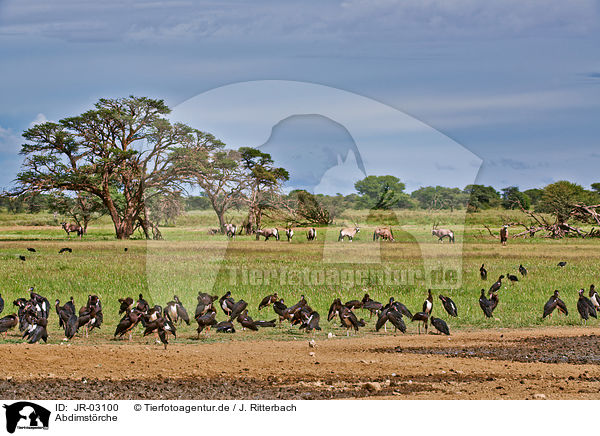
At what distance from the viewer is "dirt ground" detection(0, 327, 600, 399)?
749 cm

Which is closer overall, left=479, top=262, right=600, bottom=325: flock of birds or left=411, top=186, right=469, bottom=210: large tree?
left=479, top=262, right=600, bottom=325: flock of birds

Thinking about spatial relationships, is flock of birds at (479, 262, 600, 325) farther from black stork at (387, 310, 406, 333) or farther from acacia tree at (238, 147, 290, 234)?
acacia tree at (238, 147, 290, 234)

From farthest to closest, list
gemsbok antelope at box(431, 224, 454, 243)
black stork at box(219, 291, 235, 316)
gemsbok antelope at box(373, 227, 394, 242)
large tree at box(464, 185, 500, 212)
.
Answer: large tree at box(464, 185, 500, 212)
gemsbok antelope at box(431, 224, 454, 243)
gemsbok antelope at box(373, 227, 394, 242)
black stork at box(219, 291, 235, 316)

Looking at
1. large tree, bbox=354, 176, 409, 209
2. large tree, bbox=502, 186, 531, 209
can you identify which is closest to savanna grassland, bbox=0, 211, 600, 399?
large tree, bbox=354, 176, 409, 209

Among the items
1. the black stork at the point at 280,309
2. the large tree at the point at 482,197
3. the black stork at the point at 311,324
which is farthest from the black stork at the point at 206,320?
the large tree at the point at 482,197

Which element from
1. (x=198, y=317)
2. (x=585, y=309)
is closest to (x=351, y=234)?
(x=585, y=309)

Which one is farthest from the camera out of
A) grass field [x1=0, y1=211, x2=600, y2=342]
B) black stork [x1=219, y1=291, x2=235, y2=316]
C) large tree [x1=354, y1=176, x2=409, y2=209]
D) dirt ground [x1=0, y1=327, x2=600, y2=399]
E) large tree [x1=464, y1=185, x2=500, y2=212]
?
large tree [x1=464, y1=185, x2=500, y2=212]

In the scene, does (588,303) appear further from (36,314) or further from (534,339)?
(36,314)

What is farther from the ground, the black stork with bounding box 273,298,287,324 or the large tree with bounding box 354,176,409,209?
the large tree with bounding box 354,176,409,209

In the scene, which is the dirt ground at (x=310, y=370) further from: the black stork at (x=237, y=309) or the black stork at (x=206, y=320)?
the black stork at (x=237, y=309)
